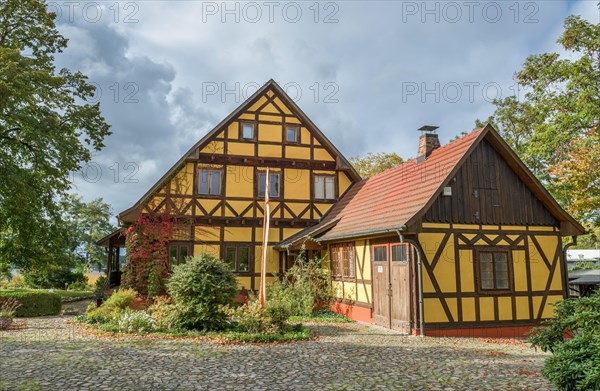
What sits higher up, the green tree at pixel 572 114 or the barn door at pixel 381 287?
the green tree at pixel 572 114

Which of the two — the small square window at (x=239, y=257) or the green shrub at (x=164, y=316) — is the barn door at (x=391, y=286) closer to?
the green shrub at (x=164, y=316)

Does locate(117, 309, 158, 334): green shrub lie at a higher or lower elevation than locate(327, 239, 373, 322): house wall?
lower

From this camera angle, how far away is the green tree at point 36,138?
60.1 ft

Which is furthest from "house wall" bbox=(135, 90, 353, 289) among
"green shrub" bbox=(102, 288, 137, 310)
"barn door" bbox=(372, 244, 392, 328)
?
"barn door" bbox=(372, 244, 392, 328)

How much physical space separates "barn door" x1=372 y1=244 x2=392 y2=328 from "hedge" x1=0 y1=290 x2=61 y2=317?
38.1 feet

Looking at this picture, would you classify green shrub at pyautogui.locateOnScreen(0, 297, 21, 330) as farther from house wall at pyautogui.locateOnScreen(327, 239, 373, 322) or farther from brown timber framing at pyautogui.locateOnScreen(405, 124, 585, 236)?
brown timber framing at pyautogui.locateOnScreen(405, 124, 585, 236)

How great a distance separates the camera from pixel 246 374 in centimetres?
811

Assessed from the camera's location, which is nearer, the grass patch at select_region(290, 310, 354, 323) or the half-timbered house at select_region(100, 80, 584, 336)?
the half-timbered house at select_region(100, 80, 584, 336)

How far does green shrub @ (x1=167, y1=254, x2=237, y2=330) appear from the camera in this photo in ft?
41.2

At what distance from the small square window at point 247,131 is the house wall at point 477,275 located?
10.0 meters

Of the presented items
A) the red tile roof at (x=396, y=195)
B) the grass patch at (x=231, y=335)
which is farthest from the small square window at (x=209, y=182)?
the grass patch at (x=231, y=335)

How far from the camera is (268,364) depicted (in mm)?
8938

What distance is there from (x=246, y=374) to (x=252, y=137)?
45.1 feet

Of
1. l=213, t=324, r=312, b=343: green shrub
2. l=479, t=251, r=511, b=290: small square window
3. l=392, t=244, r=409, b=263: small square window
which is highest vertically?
l=392, t=244, r=409, b=263: small square window
